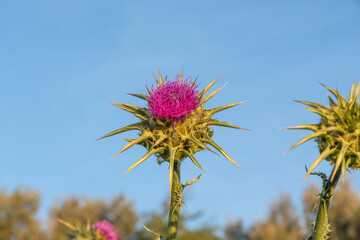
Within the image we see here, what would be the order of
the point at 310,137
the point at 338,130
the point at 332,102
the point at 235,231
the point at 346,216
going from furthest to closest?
the point at 235,231
the point at 346,216
the point at 332,102
the point at 338,130
the point at 310,137

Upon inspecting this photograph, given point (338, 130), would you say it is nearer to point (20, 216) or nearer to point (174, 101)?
point (174, 101)

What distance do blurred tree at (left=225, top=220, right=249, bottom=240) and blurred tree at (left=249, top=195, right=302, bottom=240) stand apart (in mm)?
2490

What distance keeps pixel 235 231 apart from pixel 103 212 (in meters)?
16.2

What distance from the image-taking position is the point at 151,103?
599cm

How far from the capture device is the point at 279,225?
48.9 m

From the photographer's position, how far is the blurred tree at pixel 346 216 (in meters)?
38.2

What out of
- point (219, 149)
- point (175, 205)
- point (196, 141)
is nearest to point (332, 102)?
point (219, 149)

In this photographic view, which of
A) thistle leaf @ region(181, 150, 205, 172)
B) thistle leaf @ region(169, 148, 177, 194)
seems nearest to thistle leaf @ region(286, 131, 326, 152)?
thistle leaf @ region(181, 150, 205, 172)

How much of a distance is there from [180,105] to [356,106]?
2178mm

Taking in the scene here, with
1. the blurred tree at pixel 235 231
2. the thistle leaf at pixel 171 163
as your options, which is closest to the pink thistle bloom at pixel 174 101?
the thistle leaf at pixel 171 163

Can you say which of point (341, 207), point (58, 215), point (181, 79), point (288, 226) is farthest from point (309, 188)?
point (181, 79)

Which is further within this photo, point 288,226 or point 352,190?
point 288,226

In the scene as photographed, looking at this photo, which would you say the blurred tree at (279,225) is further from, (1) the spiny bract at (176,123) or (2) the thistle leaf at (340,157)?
(2) the thistle leaf at (340,157)

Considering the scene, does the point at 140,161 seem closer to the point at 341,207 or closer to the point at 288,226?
the point at 341,207
